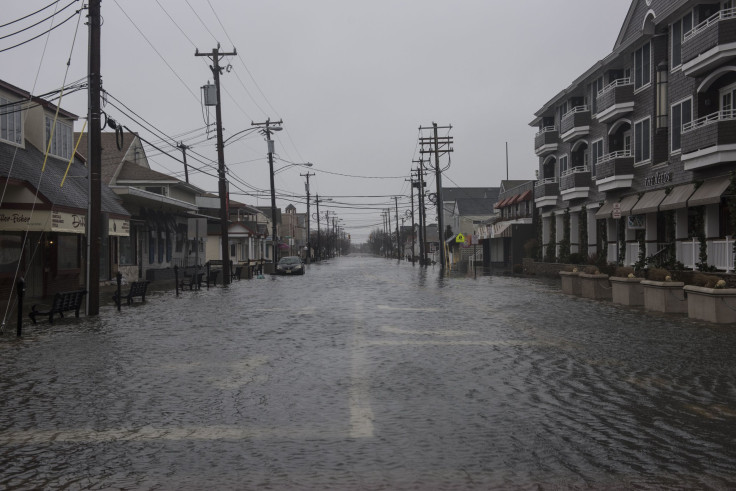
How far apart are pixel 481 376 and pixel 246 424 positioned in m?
3.87

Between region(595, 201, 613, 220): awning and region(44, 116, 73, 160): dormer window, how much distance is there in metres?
26.7

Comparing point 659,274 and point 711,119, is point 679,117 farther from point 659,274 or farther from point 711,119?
point 659,274

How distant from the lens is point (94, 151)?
63.1 feet

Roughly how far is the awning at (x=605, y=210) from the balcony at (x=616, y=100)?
4458 millimetres

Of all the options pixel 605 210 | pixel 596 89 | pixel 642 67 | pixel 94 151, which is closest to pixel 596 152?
pixel 596 89

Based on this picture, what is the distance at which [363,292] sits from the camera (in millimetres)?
29234

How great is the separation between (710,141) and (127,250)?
1182 inches

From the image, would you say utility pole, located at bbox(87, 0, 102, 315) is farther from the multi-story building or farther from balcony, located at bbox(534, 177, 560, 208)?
balcony, located at bbox(534, 177, 560, 208)

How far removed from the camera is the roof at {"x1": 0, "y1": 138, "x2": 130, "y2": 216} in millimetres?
23409

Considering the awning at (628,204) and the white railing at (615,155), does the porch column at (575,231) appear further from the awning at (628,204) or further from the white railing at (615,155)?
the awning at (628,204)

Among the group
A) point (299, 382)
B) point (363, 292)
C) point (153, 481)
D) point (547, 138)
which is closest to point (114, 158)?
point (363, 292)

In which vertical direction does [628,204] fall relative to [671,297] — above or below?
above

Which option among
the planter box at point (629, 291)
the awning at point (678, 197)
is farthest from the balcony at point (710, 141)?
the planter box at point (629, 291)

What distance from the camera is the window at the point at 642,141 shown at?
3234 cm
